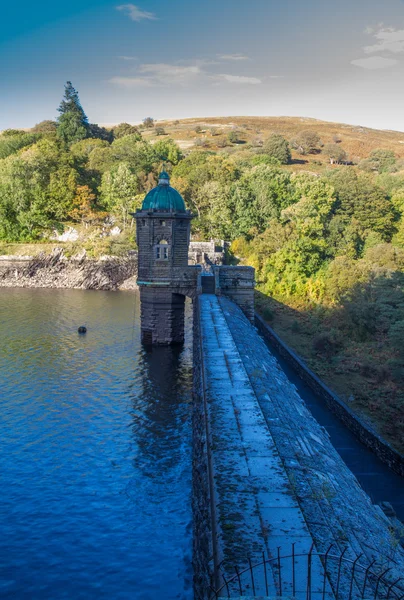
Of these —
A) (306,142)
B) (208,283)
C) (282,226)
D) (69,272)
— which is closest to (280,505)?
(208,283)

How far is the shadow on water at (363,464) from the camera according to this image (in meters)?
19.0

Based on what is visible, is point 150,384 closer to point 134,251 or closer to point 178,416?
point 178,416

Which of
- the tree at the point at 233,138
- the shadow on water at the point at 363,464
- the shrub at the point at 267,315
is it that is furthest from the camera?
the tree at the point at 233,138

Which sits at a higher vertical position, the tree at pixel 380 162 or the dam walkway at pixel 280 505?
the tree at pixel 380 162

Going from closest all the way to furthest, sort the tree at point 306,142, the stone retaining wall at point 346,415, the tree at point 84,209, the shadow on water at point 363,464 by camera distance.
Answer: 1. the shadow on water at point 363,464
2. the stone retaining wall at point 346,415
3. the tree at point 84,209
4. the tree at point 306,142

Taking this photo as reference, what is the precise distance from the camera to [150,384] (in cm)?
3048

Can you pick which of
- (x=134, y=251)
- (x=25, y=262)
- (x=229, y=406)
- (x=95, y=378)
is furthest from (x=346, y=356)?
(x=25, y=262)

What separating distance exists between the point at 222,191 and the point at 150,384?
50.3 m

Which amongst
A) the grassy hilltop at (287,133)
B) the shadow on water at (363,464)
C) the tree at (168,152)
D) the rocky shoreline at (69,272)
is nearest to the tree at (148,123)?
the grassy hilltop at (287,133)

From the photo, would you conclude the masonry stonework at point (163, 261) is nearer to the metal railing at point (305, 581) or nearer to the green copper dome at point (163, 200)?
the green copper dome at point (163, 200)

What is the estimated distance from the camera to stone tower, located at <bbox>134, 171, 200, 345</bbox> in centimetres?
3784

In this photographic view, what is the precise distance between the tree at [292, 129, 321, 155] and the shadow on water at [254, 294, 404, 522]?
121871 mm

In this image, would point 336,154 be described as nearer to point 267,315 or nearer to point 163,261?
point 267,315

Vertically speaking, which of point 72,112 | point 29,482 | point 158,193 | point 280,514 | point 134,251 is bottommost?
point 29,482
